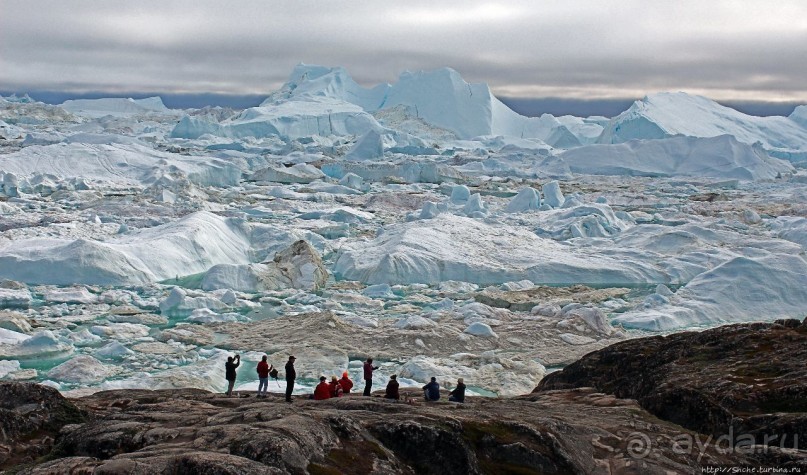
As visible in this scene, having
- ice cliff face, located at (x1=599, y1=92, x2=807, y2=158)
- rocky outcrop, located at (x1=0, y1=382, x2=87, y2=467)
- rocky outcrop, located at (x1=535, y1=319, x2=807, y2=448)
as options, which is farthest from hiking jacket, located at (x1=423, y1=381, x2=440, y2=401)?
ice cliff face, located at (x1=599, y1=92, x2=807, y2=158)

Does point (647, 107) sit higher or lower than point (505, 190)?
higher

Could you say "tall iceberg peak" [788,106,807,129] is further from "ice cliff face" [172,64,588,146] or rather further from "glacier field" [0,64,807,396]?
"glacier field" [0,64,807,396]

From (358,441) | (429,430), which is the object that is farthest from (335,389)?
(358,441)

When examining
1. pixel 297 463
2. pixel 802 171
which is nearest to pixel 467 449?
pixel 297 463

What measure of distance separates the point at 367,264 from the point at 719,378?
18323 mm

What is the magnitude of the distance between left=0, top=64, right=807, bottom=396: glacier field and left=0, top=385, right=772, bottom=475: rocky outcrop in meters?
7.21

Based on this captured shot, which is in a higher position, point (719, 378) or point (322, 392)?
point (719, 378)

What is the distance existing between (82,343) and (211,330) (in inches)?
129

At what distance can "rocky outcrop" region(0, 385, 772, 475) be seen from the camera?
A: 7449 mm

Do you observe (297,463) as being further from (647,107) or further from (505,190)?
(647,107)

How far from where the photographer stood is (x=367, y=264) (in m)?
29.7

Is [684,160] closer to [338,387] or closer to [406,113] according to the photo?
[406,113]

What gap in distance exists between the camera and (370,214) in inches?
1754

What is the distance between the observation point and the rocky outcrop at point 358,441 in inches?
293
